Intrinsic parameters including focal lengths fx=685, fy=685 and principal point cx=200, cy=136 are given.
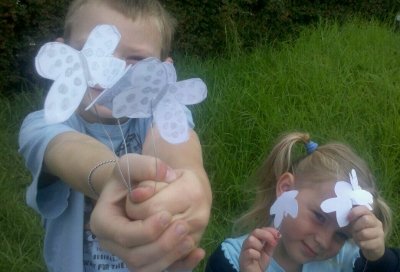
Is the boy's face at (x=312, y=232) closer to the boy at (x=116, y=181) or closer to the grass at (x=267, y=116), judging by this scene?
the boy at (x=116, y=181)

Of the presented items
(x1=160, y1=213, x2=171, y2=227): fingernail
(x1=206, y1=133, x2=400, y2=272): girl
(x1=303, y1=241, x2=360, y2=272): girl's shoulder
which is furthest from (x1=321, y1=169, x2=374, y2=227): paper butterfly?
(x1=160, y1=213, x2=171, y2=227): fingernail

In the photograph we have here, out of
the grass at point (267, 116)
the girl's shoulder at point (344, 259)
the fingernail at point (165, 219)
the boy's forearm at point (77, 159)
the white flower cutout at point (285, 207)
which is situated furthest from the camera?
the grass at point (267, 116)

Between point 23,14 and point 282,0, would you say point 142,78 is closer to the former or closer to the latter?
point 23,14

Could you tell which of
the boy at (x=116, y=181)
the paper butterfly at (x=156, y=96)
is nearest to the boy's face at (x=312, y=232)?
the boy at (x=116, y=181)

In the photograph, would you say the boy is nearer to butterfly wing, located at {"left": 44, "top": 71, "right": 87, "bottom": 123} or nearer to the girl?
butterfly wing, located at {"left": 44, "top": 71, "right": 87, "bottom": 123}

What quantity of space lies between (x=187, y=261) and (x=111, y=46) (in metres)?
0.31

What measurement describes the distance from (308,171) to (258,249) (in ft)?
1.12

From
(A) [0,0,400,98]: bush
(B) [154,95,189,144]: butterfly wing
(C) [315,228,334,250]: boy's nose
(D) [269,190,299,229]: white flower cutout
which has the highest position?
(B) [154,95,189,144]: butterfly wing

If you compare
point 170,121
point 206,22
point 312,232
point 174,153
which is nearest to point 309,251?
point 312,232

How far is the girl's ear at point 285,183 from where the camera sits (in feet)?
5.92

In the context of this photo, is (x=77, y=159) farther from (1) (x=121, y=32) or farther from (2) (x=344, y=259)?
(2) (x=344, y=259)

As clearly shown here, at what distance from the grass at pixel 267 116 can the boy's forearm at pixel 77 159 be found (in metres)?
1.43

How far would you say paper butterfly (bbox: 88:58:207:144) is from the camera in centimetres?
87

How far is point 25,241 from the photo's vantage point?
278 cm
